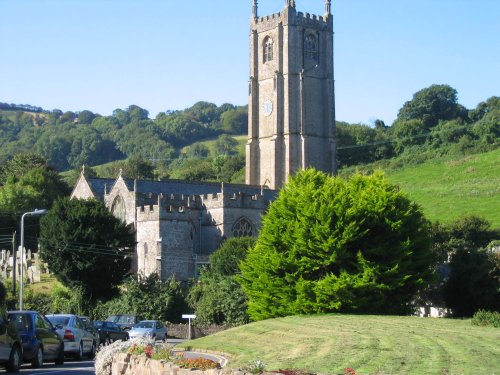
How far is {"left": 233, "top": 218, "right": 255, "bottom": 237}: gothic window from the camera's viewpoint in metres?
76.0

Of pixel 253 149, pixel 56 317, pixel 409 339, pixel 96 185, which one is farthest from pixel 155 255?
pixel 409 339

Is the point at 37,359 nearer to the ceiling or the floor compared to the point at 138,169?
nearer to the floor

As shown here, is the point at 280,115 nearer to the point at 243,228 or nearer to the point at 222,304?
the point at 243,228

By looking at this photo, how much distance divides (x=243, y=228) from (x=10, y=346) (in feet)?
170

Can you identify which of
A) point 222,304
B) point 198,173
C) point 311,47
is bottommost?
point 222,304

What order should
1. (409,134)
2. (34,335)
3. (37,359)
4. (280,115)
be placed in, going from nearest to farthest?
(34,335) < (37,359) < (280,115) < (409,134)

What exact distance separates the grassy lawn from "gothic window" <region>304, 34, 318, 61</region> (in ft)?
202

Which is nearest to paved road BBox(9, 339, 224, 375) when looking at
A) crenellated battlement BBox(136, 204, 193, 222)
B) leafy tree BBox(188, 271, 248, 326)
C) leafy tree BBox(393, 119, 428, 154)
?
leafy tree BBox(188, 271, 248, 326)

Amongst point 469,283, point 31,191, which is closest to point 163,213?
point 469,283

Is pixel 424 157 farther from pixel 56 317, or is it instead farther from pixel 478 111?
pixel 56 317

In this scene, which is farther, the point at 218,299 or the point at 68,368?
the point at 218,299

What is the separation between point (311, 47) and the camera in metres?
94.8

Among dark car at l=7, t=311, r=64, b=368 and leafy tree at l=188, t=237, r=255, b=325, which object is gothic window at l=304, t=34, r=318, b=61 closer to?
leafy tree at l=188, t=237, r=255, b=325

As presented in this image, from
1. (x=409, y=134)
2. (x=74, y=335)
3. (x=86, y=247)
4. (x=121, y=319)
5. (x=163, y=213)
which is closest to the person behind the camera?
(x=74, y=335)
